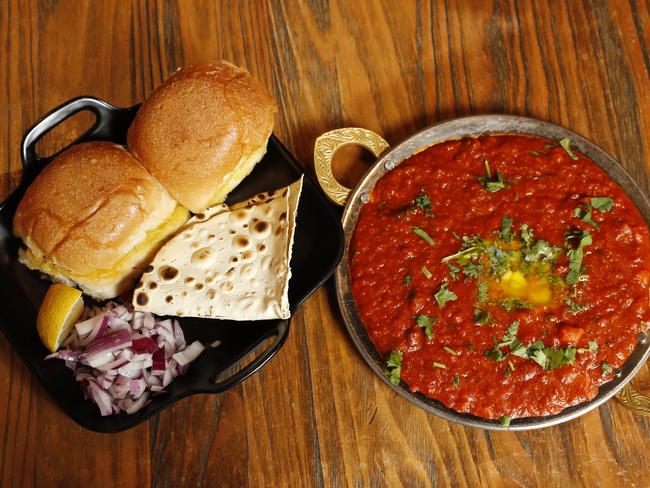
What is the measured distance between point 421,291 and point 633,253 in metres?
1.17

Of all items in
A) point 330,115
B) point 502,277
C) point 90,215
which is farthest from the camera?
point 330,115

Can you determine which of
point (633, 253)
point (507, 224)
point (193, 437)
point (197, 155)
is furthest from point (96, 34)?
point (633, 253)

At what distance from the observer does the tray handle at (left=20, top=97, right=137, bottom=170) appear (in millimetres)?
2814

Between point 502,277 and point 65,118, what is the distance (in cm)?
243

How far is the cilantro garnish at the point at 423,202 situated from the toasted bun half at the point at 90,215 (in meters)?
1.33

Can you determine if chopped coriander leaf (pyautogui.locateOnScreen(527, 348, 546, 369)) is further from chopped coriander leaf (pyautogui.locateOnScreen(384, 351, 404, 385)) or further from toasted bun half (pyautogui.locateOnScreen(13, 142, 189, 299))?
toasted bun half (pyautogui.locateOnScreen(13, 142, 189, 299))

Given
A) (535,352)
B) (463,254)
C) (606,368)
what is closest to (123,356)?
(463,254)

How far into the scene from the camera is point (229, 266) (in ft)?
9.27

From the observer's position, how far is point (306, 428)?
306 centimetres

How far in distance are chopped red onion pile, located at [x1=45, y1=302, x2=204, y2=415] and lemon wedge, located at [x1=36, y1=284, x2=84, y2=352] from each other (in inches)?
2.3

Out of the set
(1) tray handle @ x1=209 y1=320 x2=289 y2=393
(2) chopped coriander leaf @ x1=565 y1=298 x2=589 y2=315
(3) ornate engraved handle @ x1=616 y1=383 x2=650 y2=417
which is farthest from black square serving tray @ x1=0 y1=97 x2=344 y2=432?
(3) ornate engraved handle @ x1=616 y1=383 x2=650 y2=417

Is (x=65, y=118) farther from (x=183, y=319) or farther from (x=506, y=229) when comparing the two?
(x=506, y=229)

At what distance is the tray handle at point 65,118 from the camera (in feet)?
9.23

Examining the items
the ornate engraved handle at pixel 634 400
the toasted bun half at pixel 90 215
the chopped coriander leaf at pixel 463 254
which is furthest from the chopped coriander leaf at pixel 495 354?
the toasted bun half at pixel 90 215
